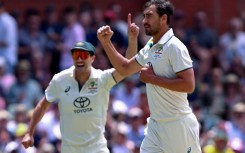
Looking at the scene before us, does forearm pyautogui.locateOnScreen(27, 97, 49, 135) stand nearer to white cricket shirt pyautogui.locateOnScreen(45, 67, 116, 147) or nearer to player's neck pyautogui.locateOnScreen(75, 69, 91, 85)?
white cricket shirt pyautogui.locateOnScreen(45, 67, 116, 147)

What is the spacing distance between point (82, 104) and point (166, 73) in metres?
1.71

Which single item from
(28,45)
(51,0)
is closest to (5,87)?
(28,45)

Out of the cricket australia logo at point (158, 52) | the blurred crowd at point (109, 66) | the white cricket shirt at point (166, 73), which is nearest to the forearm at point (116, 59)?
the white cricket shirt at point (166, 73)

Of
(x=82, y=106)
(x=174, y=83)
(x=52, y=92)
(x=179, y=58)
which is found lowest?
(x=82, y=106)

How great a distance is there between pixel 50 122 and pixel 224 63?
5.42 m

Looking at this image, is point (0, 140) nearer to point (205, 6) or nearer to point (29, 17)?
point (29, 17)

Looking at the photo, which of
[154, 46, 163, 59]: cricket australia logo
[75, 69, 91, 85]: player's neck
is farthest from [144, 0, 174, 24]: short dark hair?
[75, 69, 91, 85]: player's neck

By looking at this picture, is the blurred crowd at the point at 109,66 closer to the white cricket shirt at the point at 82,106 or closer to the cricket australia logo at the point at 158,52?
the white cricket shirt at the point at 82,106

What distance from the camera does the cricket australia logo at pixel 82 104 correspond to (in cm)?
1243

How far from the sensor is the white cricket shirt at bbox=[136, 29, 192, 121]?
36.2ft

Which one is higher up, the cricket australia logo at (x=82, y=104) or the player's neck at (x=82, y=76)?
the player's neck at (x=82, y=76)

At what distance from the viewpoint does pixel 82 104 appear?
12.5 m

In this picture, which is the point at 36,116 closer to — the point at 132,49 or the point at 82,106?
the point at 82,106

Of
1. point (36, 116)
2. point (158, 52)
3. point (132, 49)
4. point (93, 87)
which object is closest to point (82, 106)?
point (93, 87)
